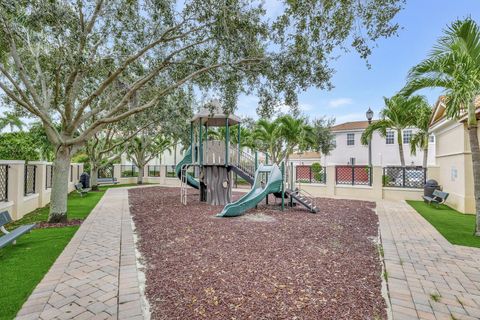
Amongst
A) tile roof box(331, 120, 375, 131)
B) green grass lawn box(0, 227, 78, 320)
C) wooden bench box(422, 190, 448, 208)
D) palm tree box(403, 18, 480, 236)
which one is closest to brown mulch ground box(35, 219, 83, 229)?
green grass lawn box(0, 227, 78, 320)

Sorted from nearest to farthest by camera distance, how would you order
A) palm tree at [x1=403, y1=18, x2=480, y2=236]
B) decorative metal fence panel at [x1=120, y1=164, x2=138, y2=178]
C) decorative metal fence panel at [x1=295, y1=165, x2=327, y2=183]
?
1. palm tree at [x1=403, y1=18, x2=480, y2=236]
2. decorative metal fence panel at [x1=295, y1=165, x2=327, y2=183]
3. decorative metal fence panel at [x1=120, y1=164, x2=138, y2=178]

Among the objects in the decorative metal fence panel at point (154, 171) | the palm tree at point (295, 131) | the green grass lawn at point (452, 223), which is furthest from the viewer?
the decorative metal fence panel at point (154, 171)

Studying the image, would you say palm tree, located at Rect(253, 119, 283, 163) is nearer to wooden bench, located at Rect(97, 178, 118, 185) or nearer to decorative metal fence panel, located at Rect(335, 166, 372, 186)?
decorative metal fence panel, located at Rect(335, 166, 372, 186)

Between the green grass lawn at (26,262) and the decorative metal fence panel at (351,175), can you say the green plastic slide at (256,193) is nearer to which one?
the green grass lawn at (26,262)

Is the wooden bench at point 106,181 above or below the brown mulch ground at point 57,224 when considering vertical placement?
above

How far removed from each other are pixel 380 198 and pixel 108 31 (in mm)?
15223

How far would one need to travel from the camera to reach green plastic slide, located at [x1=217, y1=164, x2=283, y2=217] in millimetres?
9406

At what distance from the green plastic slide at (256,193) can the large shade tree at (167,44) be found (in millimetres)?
2619

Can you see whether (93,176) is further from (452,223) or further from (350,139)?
(350,139)

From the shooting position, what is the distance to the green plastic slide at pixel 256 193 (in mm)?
9406

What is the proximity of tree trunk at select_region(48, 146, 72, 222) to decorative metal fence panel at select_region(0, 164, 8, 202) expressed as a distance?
69.9 inches

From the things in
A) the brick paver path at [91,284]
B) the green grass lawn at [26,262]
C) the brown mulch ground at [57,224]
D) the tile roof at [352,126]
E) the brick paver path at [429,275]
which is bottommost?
the brick paver path at [429,275]

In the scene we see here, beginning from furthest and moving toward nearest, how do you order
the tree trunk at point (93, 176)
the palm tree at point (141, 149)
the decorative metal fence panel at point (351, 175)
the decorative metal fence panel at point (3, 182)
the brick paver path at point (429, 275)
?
1. the palm tree at point (141, 149)
2. the tree trunk at point (93, 176)
3. the decorative metal fence panel at point (351, 175)
4. the decorative metal fence panel at point (3, 182)
5. the brick paver path at point (429, 275)

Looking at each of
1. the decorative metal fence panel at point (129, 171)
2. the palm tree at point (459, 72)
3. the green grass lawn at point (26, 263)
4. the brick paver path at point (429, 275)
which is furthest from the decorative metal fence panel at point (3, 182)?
the decorative metal fence panel at point (129, 171)
